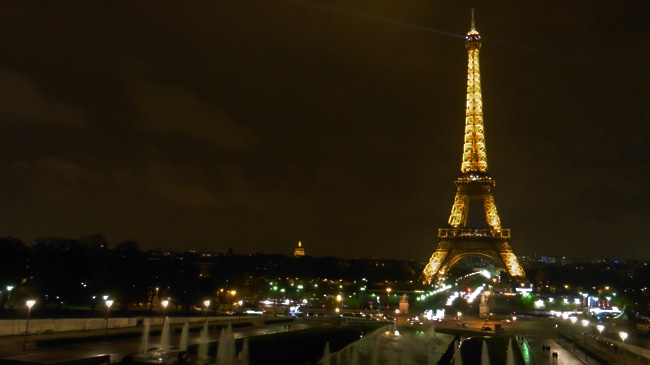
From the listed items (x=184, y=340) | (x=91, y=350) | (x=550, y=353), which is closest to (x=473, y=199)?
(x=550, y=353)

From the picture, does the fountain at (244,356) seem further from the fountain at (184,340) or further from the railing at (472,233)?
the railing at (472,233)

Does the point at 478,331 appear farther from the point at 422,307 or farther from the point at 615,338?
the point at 422,307

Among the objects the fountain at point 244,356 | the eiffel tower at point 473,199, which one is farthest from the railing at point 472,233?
the fountain at point 244,356

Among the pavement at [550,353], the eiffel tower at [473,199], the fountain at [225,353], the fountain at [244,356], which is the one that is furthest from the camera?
the eiffel tower at [473,199]

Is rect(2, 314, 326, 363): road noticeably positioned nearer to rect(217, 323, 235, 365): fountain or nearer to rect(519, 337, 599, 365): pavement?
rect(217, 323, 235, 365): fountain

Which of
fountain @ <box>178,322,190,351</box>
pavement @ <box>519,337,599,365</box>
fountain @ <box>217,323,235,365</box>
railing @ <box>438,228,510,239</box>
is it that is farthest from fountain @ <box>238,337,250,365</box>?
railing @ <box>438,228,510,239</box>

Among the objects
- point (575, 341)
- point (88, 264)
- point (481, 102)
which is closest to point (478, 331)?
point (575, 341)

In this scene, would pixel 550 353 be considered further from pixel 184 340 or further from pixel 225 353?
pixel 184 340

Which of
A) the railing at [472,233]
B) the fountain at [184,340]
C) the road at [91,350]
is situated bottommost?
the road at [91,350]
